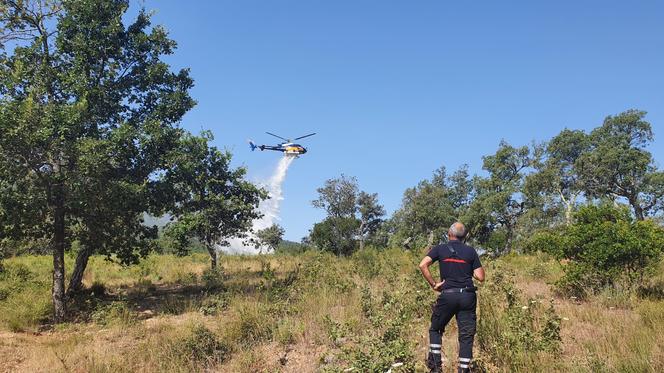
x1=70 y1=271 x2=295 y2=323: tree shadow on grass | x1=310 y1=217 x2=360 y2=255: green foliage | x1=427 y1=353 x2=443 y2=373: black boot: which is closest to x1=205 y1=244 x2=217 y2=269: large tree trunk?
x1=70 y1=271 x2=295 y2=323: tree shadow on grass

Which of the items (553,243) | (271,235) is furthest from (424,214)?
(553,243)

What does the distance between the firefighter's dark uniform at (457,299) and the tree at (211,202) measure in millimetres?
13637

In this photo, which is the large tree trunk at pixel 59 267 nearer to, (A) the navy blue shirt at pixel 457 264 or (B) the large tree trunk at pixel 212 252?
(B) the large tree trunk at pixel 212 252

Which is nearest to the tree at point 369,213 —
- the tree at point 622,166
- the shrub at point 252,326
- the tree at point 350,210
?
the tree at point 350,210

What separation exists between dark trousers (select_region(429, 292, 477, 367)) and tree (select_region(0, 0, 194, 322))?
357 inches

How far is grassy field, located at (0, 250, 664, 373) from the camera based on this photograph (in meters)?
6.47

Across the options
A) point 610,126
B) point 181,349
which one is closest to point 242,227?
point 181,349

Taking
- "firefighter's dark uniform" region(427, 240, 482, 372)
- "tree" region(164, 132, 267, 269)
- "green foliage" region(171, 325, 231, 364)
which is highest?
"tree" region(164, 132, 267, 269)

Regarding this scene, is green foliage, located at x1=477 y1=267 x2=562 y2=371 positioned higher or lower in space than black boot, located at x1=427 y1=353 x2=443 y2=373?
higher

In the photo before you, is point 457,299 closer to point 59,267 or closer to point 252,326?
point 252,326

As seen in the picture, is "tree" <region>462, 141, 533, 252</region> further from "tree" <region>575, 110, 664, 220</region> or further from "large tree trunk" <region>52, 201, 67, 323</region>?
"large tree trunk" <region>52, 201, 67, 323</region>

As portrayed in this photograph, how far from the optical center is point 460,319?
6.34 metres

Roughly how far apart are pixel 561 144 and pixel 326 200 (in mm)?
26790

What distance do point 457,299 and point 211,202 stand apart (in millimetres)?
16165
